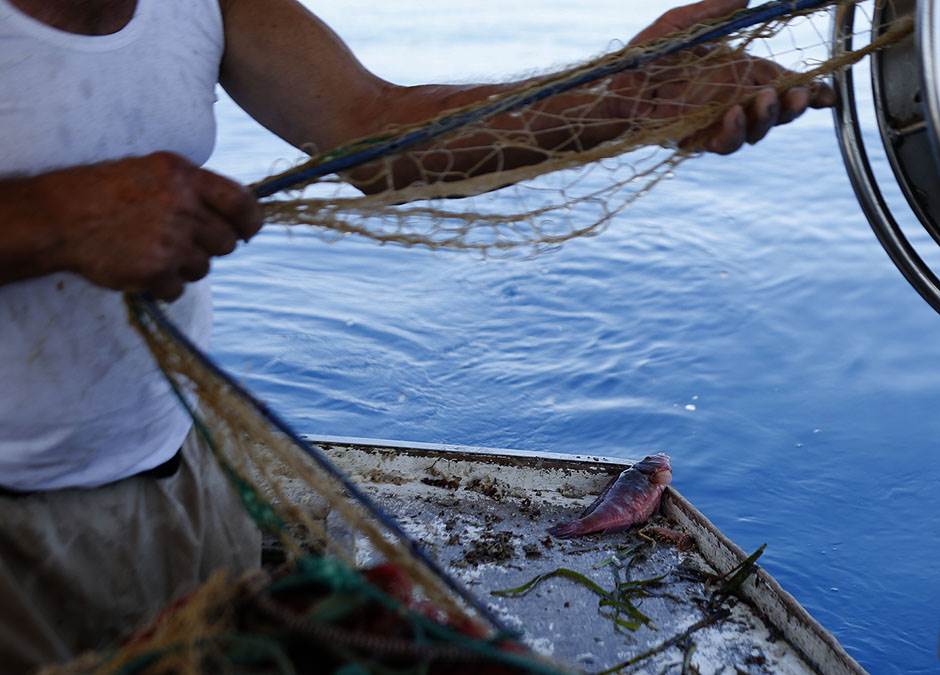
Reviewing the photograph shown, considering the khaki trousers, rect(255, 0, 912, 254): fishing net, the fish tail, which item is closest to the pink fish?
the fish tail

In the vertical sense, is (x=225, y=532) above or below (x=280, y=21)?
below

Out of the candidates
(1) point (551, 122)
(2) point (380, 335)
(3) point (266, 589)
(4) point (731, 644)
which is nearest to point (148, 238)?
(3) point (266, 589)

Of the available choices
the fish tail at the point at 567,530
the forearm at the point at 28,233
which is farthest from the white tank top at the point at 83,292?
the fish tail at the point at 567,530

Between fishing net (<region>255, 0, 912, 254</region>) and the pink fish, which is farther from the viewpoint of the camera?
the pink fish

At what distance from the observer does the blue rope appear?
120 cm

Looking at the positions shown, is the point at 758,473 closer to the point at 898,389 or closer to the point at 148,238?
the point at 898,389

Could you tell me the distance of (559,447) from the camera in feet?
16.5

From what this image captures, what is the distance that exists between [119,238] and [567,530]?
73.0 inches

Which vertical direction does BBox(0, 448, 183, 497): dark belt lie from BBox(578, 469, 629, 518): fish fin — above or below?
above

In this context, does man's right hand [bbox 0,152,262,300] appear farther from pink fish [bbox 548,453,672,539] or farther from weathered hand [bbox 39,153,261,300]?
pink fish [bbox 548,453,672,539]

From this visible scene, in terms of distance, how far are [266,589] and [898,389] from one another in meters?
5.26

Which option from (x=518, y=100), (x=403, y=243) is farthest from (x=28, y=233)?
(x=518, y=100)

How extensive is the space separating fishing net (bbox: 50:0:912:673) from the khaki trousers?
0.22 meters

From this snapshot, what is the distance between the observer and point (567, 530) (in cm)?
266
